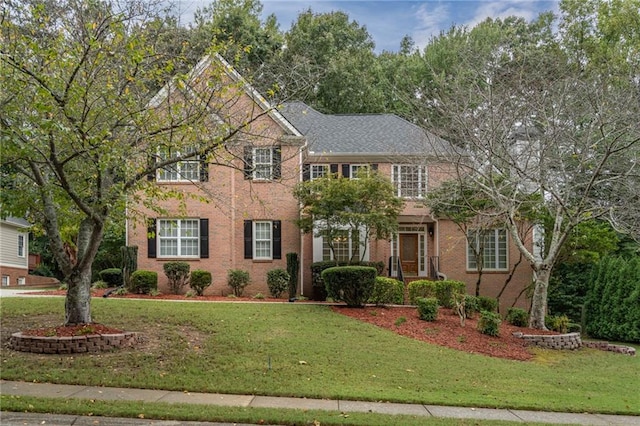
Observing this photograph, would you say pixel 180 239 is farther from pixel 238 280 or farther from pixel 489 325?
pixel 489 325

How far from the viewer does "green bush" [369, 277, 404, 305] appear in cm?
1592

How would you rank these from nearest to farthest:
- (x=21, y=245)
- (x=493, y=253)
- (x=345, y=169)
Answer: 1. (x=493, y=253)
2. (x=345, y=169)
3. (x=21, y=245)

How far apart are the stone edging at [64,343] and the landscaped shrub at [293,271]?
29.0ft

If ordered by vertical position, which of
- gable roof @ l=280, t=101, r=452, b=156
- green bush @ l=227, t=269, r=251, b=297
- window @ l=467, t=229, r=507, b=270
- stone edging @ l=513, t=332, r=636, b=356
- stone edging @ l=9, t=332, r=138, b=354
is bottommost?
stone edging @ l=513, t=332, r=636, b=356

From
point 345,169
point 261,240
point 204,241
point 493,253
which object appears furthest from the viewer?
point 345,169

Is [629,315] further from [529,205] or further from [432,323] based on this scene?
[432,323]

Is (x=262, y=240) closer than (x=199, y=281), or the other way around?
(x=199, y=281)

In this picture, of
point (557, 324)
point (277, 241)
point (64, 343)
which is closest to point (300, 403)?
point (64, 343)

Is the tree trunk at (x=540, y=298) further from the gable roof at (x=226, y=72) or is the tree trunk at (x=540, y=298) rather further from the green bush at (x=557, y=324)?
the gable roof at (x=226, y=72)

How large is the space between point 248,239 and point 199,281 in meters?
2.56

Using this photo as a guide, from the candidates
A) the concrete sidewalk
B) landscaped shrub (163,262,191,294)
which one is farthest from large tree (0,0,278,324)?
landscaped shrub (163,262,191,294)

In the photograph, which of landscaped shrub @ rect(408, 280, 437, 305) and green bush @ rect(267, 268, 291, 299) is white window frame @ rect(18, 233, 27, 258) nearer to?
green bush @ rect(267, 268, 291, 299)

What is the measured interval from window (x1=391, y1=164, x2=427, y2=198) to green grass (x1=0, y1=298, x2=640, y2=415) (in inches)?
250

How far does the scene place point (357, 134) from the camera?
74.4 feet
